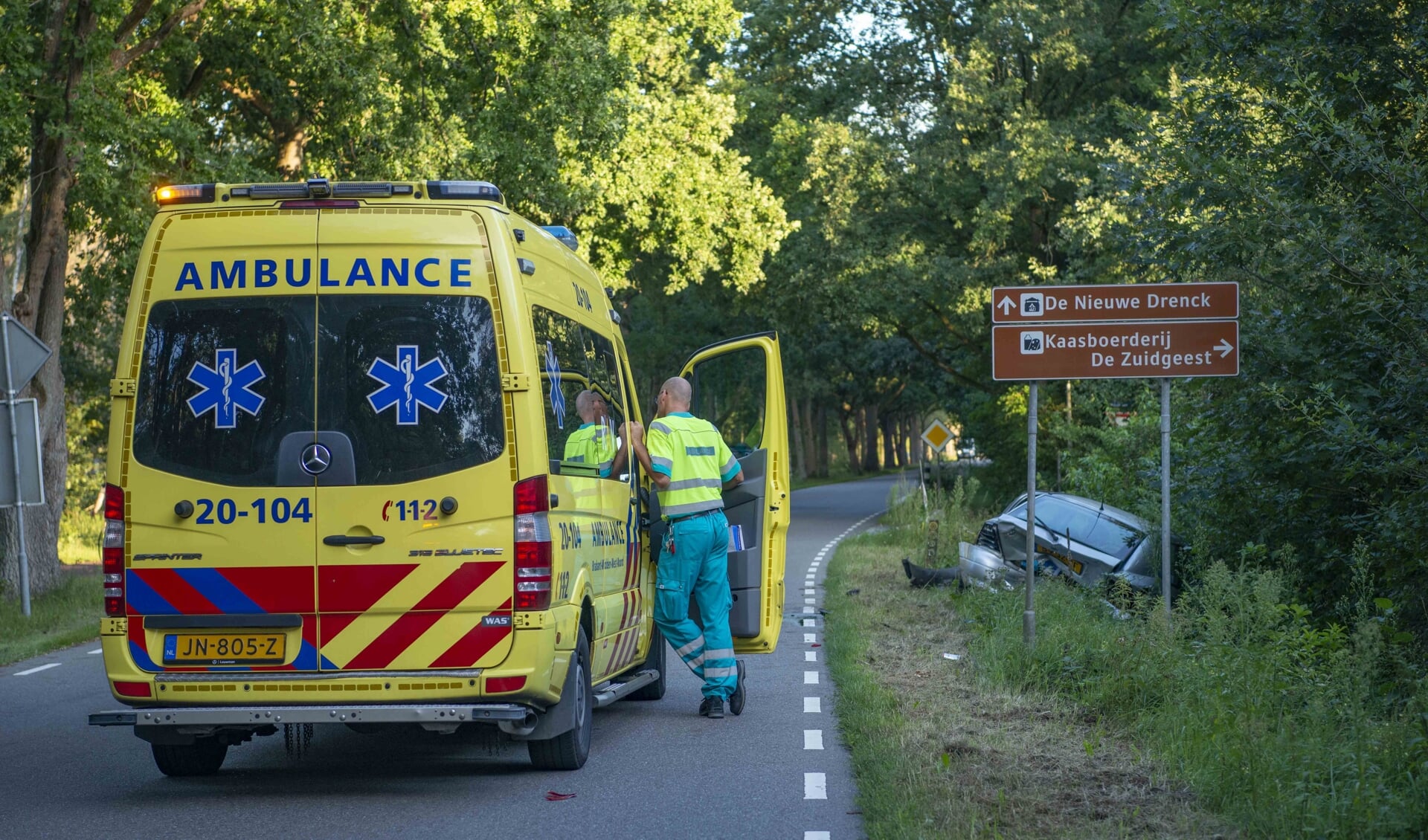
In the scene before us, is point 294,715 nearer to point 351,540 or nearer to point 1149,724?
point 351,540

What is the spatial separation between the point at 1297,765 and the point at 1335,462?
4064 mm

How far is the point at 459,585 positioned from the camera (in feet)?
22.7

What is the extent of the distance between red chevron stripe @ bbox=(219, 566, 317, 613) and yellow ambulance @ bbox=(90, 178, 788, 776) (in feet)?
0.03

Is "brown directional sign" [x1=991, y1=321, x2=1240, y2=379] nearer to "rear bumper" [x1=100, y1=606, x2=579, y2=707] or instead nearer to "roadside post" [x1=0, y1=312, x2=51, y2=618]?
"rear bumper" [x1=100, y1=606, x2=579, y2=707]

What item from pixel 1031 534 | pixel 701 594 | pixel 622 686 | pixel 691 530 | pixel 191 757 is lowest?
pixel 191 757

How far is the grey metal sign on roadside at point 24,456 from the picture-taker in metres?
14.6

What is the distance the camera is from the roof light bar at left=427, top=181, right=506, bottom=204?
720cm

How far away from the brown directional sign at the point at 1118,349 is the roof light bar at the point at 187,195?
21.2 ft

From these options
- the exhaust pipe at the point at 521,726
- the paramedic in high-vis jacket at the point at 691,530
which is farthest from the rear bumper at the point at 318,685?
the paramedic in high-vis jacket at the point at 691,530

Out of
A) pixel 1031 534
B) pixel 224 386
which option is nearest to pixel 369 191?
pixel 224 386

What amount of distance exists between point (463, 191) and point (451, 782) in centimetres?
284

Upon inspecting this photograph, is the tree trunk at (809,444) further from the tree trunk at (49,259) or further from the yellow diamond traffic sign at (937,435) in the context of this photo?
the tree trunk at (49,259)

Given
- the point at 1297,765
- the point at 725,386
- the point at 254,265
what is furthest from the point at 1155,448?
the point at 725,386

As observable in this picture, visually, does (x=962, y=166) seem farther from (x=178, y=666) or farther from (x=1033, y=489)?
(x=178, y=666)
